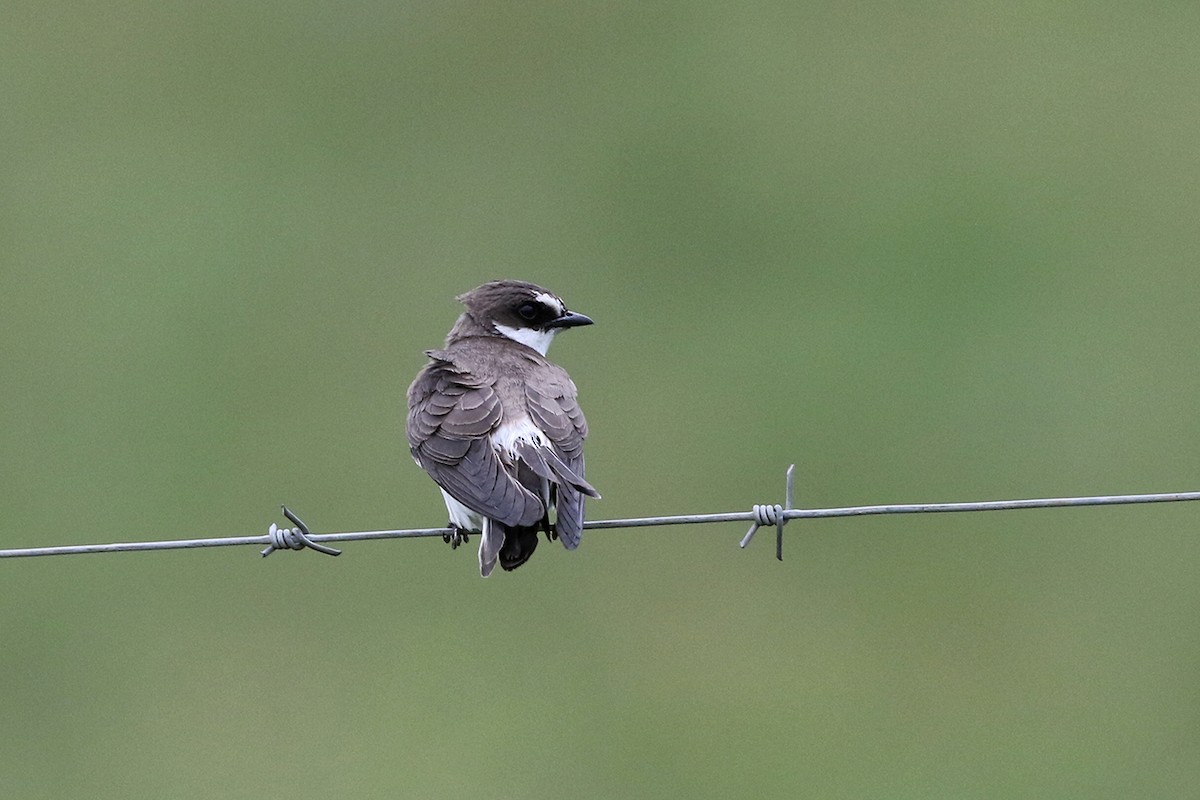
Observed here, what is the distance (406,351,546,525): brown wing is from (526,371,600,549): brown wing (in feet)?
0.35

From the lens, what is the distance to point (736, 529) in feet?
41.0

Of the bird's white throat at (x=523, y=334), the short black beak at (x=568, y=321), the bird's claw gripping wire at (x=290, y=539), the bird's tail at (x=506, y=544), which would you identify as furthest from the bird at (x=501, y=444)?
the bird's claw gripping wire at (x=290, y=539)

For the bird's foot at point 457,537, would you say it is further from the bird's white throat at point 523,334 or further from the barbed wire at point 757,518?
the bird's white throat at point 523,334

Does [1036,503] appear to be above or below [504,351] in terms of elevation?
below

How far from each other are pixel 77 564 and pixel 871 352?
6516mm

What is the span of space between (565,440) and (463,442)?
406 millimetres

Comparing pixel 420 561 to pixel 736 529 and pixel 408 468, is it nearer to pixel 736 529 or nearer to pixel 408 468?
pixel 408 468

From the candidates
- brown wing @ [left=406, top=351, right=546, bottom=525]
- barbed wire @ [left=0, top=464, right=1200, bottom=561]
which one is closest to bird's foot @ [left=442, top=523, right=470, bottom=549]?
brown wing @ [left=406, top=351, right=546, bottom=525]

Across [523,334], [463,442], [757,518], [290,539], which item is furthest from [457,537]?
[757,518]

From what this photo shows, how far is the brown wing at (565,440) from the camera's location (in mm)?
6691

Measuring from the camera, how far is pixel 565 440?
23.9ft

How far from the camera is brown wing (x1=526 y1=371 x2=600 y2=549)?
669 cm

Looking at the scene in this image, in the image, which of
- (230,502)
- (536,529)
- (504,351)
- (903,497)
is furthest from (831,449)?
(536,529)

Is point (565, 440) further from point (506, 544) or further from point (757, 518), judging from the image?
point (757, 518)
